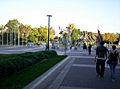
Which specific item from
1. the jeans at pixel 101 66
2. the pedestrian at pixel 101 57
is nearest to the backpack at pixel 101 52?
the pedestrian at pixel 101 57

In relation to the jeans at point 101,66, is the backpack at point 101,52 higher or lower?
higher

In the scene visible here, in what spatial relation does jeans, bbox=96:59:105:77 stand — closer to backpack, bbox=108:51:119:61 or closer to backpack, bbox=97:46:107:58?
backpack, bbox=97:46:107:58

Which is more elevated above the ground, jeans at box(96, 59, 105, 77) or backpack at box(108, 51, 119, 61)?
backpack at box(108, 51, 119, 61)

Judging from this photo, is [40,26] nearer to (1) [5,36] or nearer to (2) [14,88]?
(1) [5,36]

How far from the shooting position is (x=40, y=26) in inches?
5586

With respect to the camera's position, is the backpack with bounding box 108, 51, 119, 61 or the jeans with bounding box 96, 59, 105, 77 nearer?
the backpack with bounding box 108, 51, 119, 61

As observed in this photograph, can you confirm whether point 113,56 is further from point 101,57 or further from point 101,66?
point 101,66

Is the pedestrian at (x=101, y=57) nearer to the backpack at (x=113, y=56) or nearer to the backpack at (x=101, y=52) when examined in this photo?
the backpack at (x=101, y=52)

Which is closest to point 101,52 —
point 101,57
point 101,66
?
point 101,57

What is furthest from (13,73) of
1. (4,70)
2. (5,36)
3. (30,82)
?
(5,36)

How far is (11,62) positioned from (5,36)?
10987 centimetres

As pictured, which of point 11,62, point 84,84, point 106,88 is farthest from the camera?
point 11,62

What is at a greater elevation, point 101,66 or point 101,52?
point 101,52

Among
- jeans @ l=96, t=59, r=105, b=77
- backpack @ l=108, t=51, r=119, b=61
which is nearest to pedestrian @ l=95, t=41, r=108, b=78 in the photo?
jeans @ l=96, t=59, r=105, b=77
